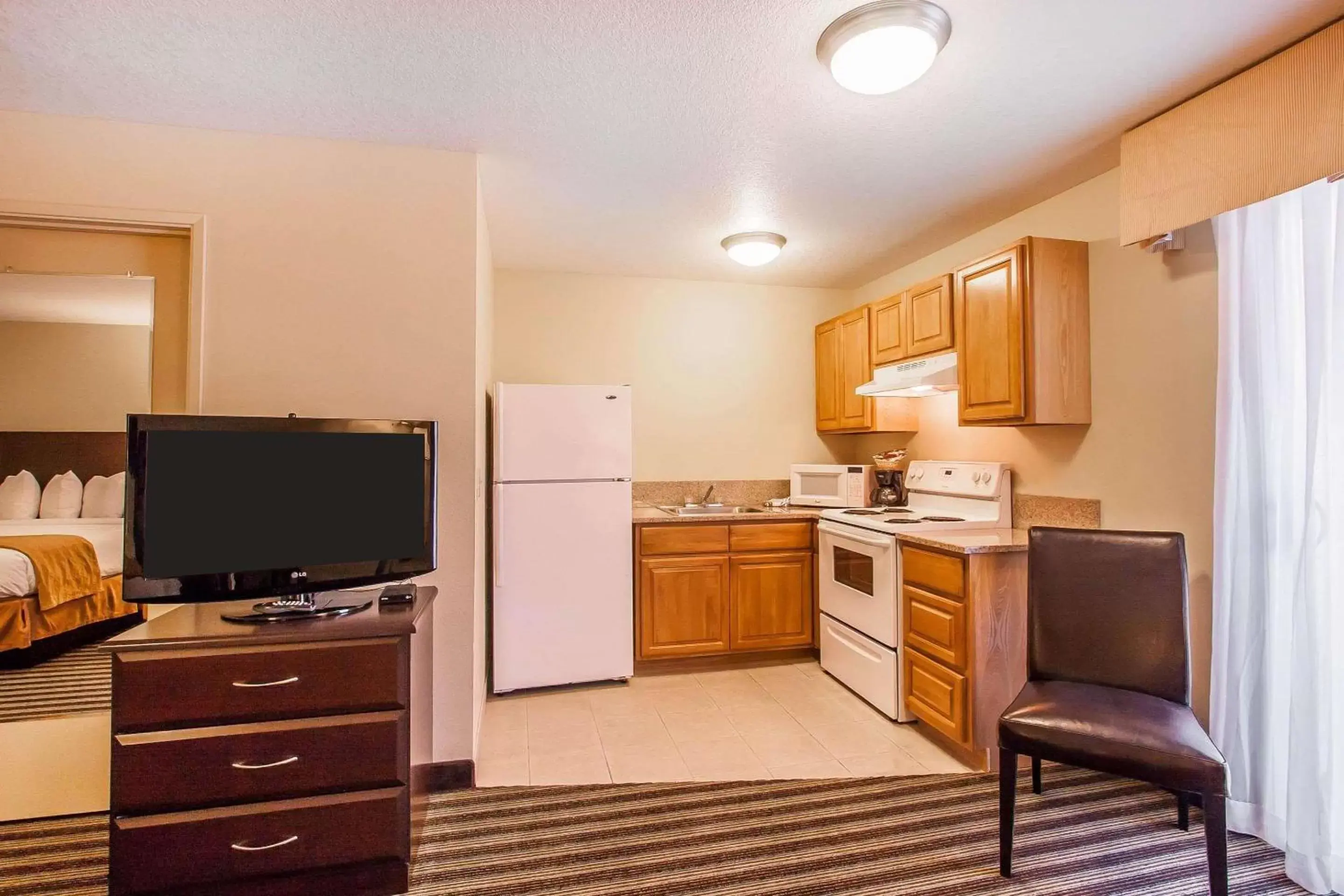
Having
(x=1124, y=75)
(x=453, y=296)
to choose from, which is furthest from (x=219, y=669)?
(x=1124, y=75)

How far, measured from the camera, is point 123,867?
63.4 inches

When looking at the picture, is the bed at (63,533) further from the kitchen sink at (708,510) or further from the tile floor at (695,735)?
the kitchen sink at (708,510)

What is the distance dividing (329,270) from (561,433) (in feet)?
4.44

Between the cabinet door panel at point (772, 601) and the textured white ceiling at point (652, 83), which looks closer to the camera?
the textured white ceiling at point (652, 83)

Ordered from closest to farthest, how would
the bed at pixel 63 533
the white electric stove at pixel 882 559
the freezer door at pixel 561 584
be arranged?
the bed at pixel 63 533, the white electric stove at pixel 882 559, the freezer door at pixel 561 584

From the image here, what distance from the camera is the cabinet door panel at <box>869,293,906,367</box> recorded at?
135 inches

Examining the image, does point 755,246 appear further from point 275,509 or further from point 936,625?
point 275,509

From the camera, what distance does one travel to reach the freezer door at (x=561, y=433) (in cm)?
327

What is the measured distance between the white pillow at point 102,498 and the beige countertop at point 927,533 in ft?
7.24

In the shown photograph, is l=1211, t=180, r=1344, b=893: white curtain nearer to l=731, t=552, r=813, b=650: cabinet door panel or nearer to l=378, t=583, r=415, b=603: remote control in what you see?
l=731, t=552, r=813, b=650: cabinet door panel

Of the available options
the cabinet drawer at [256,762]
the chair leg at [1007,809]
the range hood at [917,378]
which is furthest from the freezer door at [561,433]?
the chair leg at [1007,809]

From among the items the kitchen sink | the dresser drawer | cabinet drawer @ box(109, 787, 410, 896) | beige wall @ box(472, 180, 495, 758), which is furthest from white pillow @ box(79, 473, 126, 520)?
the kitchen sink

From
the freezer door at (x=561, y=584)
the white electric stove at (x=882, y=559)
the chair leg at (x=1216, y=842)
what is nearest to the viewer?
the chair leg at (x=1216, y=842)

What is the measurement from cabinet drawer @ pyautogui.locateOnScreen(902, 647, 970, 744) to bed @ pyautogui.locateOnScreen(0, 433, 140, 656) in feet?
10.1
